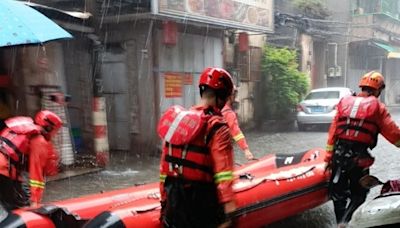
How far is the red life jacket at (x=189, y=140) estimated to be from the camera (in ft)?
9.41

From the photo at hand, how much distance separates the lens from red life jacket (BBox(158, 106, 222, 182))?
2.87 meters

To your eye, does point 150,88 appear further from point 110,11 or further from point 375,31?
point 375,31

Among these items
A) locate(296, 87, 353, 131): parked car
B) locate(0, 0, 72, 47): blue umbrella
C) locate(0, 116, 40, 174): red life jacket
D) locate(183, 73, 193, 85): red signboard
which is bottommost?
locate(296, 87, 353, 131): parked car

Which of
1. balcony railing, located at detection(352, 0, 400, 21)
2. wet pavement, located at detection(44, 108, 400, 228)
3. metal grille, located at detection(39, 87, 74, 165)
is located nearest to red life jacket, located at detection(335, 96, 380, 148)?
wet pavement, located at detection(44, 108, 400, 228)

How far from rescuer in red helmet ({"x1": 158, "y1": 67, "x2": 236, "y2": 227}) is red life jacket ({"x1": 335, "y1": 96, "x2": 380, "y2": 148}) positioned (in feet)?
7.06

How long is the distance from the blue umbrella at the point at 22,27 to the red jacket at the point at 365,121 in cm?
388

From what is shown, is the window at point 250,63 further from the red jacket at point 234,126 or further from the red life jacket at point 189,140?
the red life jacket at point 189,140

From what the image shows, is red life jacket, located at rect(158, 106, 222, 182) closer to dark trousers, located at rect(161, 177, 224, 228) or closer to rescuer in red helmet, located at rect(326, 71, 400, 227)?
dark trousers, located at rect(161, 177, 224, 228)

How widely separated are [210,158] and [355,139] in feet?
7.72

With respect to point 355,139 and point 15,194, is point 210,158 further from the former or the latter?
point 355,139

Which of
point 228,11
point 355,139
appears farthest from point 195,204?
point 228,11

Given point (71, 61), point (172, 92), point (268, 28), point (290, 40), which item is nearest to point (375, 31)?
point (290, 40)

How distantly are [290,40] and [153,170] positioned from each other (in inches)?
443

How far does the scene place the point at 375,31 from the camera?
24469 mm
